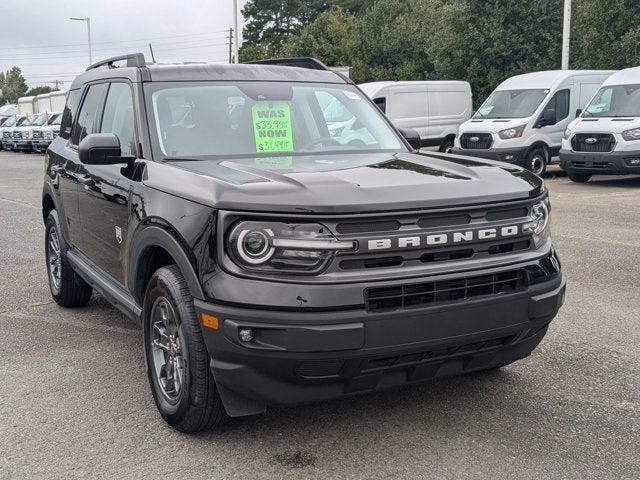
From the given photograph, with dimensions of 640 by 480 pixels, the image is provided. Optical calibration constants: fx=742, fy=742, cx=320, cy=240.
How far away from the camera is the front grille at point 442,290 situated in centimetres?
303

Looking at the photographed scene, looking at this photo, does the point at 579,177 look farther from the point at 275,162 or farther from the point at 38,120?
the point at 38,120

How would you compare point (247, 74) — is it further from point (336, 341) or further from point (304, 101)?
point (336, 341)

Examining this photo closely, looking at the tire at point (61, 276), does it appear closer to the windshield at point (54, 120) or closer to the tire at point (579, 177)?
the tire at point (579, 177)

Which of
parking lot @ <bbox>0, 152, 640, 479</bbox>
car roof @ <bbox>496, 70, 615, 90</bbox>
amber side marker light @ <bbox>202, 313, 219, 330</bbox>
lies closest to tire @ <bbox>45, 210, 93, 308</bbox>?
parking lot @ <bbox>0, 152, 640, 479</bbox>

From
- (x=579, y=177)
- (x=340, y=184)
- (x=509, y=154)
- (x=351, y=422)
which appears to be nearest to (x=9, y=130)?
(x=509, y=154)

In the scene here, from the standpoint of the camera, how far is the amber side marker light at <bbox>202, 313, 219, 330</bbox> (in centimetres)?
306

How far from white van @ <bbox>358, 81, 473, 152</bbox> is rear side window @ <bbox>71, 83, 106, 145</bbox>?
578 inches

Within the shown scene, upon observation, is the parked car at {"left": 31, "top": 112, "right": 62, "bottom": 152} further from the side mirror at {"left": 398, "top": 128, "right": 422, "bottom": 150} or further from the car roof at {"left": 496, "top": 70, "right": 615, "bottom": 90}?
the side mirror at {"left": 398, "top": 128, "right": 422, "bottom": 150}

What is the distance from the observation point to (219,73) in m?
4.58

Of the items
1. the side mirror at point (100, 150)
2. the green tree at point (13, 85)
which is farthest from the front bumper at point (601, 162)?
the green tree at point (13, 85)

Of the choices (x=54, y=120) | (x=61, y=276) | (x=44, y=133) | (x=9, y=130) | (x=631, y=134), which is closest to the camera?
(x=61, y=276)

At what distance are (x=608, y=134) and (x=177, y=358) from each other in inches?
498

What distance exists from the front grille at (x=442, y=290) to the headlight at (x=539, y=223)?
0.78ft

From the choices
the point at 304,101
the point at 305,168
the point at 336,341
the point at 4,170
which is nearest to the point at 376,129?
the point at 304,101
